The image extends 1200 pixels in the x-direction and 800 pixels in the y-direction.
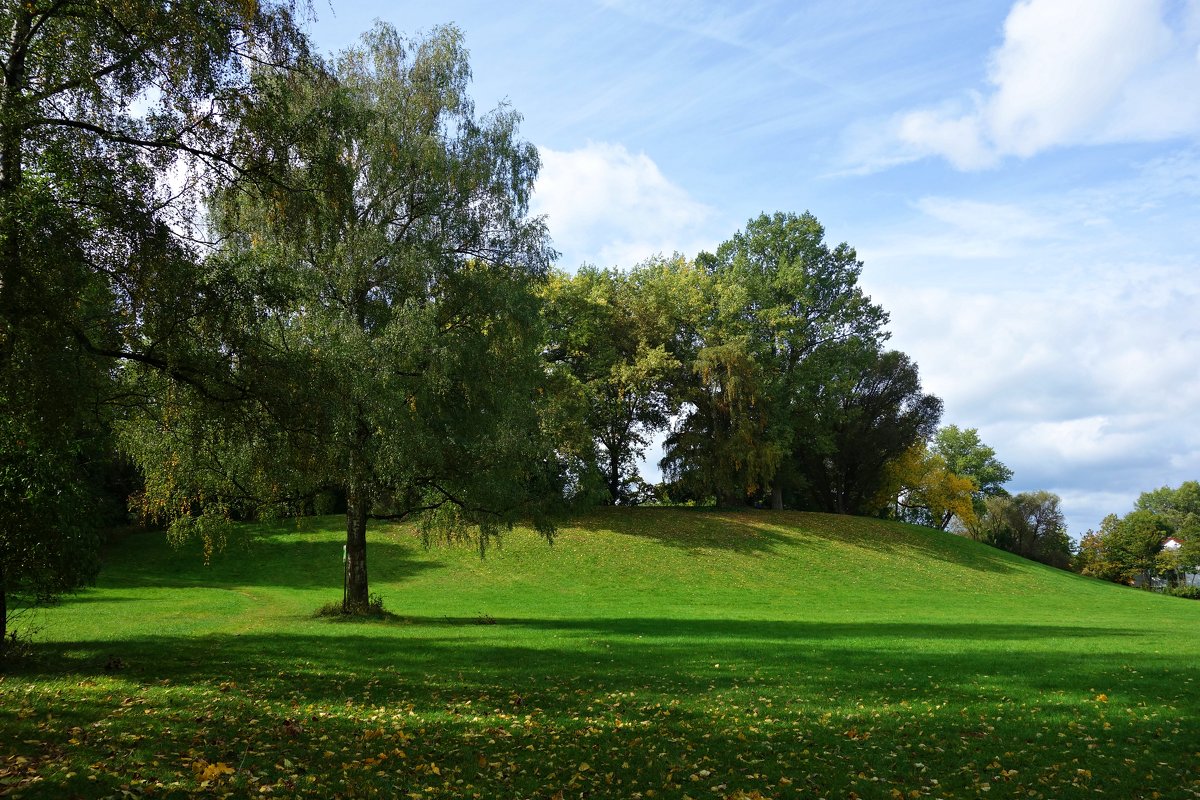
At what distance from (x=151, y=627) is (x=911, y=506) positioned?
66.8 meters

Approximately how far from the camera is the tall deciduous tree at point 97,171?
8367mm

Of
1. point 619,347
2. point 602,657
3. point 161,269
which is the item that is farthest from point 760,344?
point 161,269

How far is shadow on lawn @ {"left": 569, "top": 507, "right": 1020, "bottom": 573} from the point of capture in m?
42.1

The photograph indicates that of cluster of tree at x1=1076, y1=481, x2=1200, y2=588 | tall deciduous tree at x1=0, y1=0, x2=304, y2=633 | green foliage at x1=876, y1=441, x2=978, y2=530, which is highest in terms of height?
tall deciduous tree at x1=0, y1=0, x2=304, y2=633

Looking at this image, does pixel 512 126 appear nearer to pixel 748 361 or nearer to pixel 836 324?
pixel 748 361

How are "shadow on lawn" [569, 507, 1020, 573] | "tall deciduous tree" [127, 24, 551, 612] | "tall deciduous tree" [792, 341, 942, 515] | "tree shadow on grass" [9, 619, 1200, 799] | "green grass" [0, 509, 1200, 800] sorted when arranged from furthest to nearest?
"tall deciduous tree" [792, 341, 942, 515] → "shadow on lawn" [569, 507, 1020, 573] → "tall deciduous tree" [127, 24, 551, 612] → "tree shadow on grass" [9, 619, 1200, 799] → "green grass" [0, 509, 1200, 800]

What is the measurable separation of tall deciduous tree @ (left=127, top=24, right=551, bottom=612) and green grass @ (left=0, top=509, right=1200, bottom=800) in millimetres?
3585

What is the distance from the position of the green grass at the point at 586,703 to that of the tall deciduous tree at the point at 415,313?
359cm

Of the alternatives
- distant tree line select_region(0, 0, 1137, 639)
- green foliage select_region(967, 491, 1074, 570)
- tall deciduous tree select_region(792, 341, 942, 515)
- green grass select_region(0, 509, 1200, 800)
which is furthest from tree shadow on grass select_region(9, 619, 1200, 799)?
green foliage select_region(967, 491, 1074, 570)

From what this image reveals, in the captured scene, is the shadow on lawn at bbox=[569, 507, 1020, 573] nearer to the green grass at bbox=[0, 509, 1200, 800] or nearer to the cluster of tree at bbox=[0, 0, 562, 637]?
the green grass at bbox=[0, 509, 1200, 800]

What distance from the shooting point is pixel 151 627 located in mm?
18500

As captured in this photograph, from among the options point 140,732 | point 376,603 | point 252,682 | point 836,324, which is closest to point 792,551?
point 836,324

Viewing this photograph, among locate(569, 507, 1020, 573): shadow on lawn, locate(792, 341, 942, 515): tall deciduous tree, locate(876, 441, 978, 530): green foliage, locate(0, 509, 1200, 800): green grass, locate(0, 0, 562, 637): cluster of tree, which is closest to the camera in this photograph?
locate(0, 509, 1200, 800): green grass

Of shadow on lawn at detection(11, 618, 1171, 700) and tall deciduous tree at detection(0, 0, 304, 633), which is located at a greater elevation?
tall deciduous tree at detection(0, 0, 304, 633)
